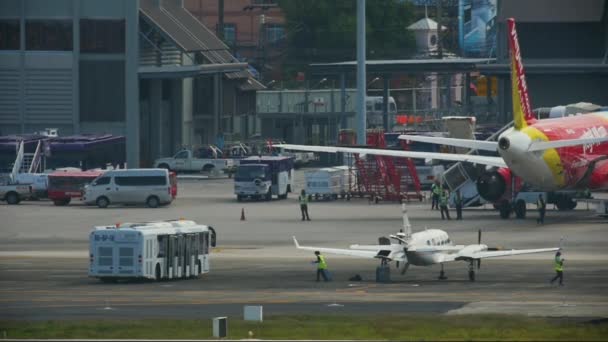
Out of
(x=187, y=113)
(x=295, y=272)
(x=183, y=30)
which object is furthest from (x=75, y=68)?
(x=295, y=272)

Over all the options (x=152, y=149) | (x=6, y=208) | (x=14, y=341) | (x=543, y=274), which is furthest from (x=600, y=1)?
(x=14, y=341)

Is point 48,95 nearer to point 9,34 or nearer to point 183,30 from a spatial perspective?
point 9,34

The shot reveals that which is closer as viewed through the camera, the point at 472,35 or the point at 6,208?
the point at 6,208

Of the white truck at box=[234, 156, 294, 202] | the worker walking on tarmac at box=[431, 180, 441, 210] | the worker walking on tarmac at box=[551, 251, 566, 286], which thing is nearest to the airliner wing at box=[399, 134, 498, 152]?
the worker walking on tarmac at box=[431, 180, 441, 210]

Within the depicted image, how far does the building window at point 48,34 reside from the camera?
11431 centimetres

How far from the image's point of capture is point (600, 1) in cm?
11500

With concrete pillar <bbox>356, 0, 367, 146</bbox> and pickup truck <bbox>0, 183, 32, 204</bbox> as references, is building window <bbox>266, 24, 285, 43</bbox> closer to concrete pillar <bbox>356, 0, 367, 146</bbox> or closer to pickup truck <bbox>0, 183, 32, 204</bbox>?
concrete pillar <bbox>356, 0, 367, 146</bbox>

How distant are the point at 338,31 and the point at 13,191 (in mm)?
85094

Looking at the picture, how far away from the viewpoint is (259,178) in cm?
9356

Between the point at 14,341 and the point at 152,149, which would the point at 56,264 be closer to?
the point at 14,341

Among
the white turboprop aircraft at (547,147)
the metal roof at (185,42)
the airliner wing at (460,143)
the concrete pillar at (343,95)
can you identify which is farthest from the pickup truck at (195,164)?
the airliner wing at (460,143)

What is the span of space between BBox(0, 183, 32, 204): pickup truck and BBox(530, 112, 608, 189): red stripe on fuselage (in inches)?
1354

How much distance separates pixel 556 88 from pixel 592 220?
40625mm

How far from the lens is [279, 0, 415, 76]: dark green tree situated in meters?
174
